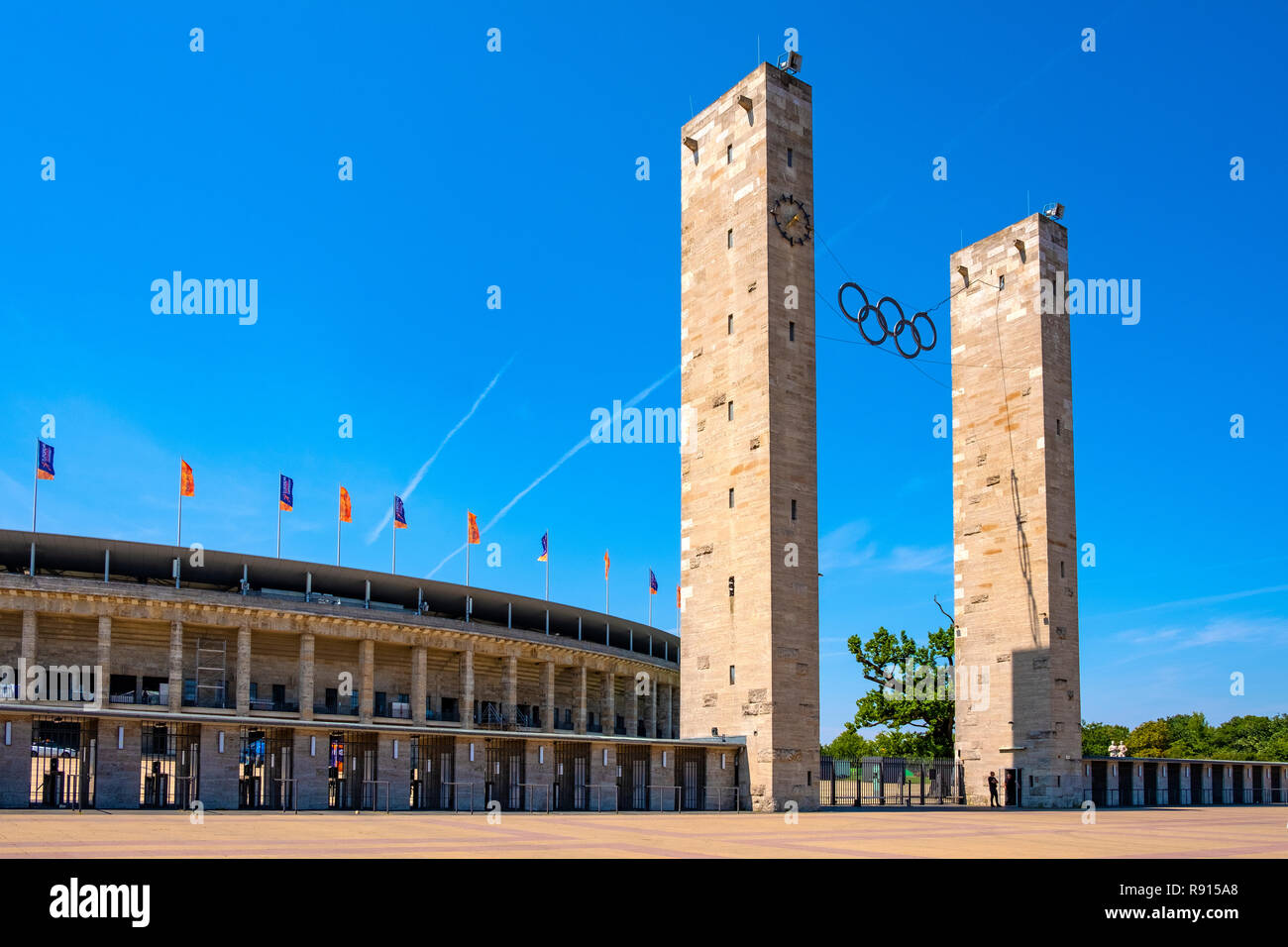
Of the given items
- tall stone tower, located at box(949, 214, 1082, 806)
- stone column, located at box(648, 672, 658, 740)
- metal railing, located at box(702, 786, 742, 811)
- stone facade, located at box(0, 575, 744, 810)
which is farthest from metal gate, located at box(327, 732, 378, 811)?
stone column, located at box(648, 672, 658, 740)

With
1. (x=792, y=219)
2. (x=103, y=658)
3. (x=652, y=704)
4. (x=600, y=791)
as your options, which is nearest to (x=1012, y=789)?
(x=600, y=791)

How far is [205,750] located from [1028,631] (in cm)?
3932

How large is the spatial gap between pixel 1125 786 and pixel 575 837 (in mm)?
47558

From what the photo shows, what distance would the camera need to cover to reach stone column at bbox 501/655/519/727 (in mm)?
81125

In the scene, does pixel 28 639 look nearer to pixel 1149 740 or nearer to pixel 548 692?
pixel 548 692

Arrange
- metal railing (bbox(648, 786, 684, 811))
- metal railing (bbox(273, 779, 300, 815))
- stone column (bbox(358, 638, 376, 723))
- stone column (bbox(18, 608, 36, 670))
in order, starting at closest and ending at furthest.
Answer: metal railing (bbox(273, 779, 300, 815)) < metal railing (bbox(648, 786, 684, 811)) < stone column (bbox(18, 608, 36, 670)) < stone column (bbox(358, 638, 376, 723))

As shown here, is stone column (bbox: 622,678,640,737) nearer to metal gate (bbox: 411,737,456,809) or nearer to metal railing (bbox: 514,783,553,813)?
metal railing (bbox: 514,783,553,813)

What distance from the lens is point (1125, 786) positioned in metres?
Result: 61.7

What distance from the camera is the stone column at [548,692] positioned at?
84131mm

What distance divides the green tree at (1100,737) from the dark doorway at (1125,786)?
198ft

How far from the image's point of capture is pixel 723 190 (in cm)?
4972

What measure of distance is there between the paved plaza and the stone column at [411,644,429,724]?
41874 millimetres
